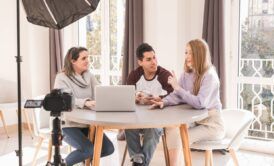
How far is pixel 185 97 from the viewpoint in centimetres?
260

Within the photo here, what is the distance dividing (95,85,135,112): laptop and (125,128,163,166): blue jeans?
1.42ft

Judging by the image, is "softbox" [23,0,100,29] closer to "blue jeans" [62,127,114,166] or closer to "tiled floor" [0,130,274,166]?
"blue jeans" [62,127,114,166]

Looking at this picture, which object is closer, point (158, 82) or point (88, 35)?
point (158, 82)

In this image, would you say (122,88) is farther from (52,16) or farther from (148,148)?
(52,16)

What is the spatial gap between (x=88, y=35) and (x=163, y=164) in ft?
7.67

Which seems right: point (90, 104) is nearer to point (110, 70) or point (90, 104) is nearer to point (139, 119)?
point (139, 119)

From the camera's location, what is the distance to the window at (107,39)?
484 cm

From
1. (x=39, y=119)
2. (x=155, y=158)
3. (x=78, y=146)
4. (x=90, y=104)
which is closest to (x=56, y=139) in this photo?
(x=90, y=104)

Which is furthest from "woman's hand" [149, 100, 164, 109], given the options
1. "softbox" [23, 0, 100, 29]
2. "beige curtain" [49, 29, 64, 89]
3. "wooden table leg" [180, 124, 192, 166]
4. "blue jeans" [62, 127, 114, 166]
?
"beige curtain" [49, 29, 64, 89]

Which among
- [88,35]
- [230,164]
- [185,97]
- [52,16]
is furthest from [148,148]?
[88,35]

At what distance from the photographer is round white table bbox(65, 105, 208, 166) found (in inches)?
85.4

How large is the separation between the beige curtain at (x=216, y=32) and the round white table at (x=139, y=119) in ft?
4.34

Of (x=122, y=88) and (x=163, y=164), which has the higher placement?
(x=122, y=88)

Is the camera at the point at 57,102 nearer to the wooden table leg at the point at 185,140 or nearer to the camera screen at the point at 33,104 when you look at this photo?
the camera screen at the point at 33,104
